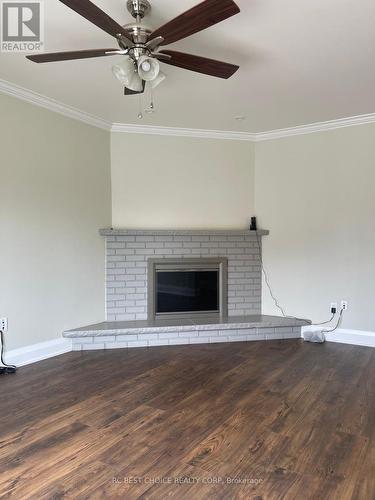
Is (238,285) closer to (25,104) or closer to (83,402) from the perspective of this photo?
(83,402)

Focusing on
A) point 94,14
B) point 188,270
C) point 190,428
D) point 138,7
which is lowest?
point 190,428

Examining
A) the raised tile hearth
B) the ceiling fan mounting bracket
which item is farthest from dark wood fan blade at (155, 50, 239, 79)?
the raised tile hearth

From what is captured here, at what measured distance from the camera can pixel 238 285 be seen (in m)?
4.43

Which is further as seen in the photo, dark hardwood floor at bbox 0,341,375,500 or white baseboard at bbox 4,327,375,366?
white baseboard at bbox 4,327,375,366

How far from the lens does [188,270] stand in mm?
4332

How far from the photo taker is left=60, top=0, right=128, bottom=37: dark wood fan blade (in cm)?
157

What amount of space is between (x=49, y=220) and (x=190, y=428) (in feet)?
7.76

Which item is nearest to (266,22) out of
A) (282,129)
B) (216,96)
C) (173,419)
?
(216,96)

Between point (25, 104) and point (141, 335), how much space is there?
8.33 feet

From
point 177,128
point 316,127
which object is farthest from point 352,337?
point 177,128

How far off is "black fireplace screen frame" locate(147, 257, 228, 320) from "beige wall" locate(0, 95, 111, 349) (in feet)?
Result: 1.88

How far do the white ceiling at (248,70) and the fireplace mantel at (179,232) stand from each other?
1.21 m

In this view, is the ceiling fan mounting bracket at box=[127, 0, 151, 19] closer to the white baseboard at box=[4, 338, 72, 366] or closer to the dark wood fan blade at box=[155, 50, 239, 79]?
the dark wood fan blade at box=[155, 50, 239, 79]

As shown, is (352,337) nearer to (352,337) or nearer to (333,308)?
(352,337)
